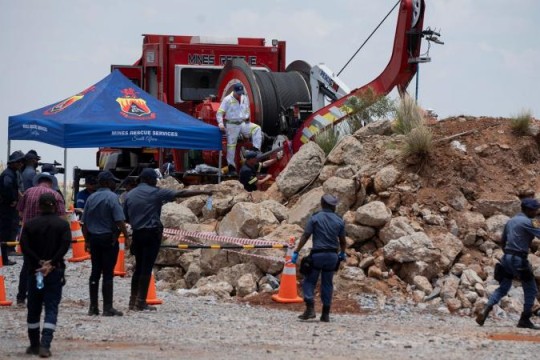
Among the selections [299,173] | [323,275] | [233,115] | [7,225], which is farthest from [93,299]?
[233,115]

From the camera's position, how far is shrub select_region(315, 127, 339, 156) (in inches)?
838

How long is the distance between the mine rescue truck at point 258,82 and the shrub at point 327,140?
61 centimetres

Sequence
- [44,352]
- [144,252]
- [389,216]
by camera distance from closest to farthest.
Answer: [44,352] → [144,252] → [389,216]

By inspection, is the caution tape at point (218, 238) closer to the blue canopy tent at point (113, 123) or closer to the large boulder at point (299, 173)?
the large boulder at point (299, 173)

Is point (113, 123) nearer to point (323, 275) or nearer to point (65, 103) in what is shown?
point (65, 103)

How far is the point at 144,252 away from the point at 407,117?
6.49m

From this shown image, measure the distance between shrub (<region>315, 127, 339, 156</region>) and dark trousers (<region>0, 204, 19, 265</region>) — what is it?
5363 millimetres

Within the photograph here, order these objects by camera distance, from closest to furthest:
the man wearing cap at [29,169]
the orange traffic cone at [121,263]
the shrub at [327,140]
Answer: the orange traffic cone at [121,263] → the man wearing cap at [29,169] → the shrub at [327,140]

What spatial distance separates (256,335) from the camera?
1339cm

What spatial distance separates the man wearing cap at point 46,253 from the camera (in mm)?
11977

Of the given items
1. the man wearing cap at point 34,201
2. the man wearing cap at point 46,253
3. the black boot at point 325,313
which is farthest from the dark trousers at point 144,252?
the man wearing cap at point 46,253

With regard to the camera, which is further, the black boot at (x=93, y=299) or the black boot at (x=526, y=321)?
the black boot at (x=93, y=299)

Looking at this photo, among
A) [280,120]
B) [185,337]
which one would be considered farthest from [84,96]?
[185,337]

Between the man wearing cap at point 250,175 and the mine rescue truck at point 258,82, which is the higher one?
the mine rescue truck at point 258,82
